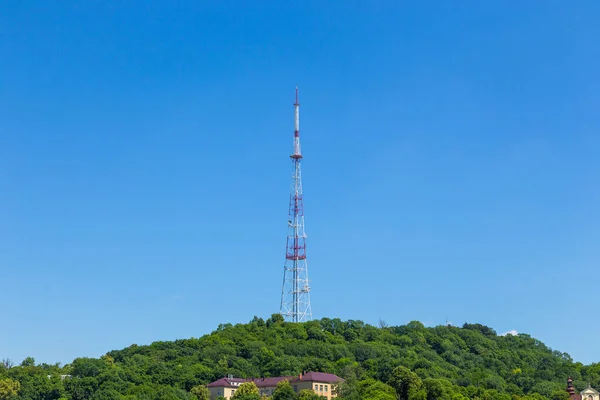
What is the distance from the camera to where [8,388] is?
113062 millimetres

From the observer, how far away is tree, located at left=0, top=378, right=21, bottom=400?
112 metres

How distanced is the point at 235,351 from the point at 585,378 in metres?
52.8

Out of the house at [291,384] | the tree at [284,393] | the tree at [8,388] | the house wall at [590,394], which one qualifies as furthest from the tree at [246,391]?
the house wall at [590,394]

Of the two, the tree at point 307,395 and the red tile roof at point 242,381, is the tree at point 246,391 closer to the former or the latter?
the tree at point 307,395

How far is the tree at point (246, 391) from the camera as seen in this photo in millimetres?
100625

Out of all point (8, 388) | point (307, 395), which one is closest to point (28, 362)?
point (8, 388)

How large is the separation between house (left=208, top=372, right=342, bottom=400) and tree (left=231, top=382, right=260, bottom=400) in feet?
15.0

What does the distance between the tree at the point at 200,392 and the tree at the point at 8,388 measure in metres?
24.0

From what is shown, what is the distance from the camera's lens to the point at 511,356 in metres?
144

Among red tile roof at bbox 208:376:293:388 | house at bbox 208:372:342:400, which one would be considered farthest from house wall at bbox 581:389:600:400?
red tile roof at bbox 208:376:293:388

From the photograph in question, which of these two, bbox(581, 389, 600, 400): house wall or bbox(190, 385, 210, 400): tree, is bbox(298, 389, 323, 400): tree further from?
bbox(581, 389, 600, 400): house wall

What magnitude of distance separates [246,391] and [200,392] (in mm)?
7205

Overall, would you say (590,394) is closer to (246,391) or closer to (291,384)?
(291,384)

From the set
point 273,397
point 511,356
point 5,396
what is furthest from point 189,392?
point 511,356
